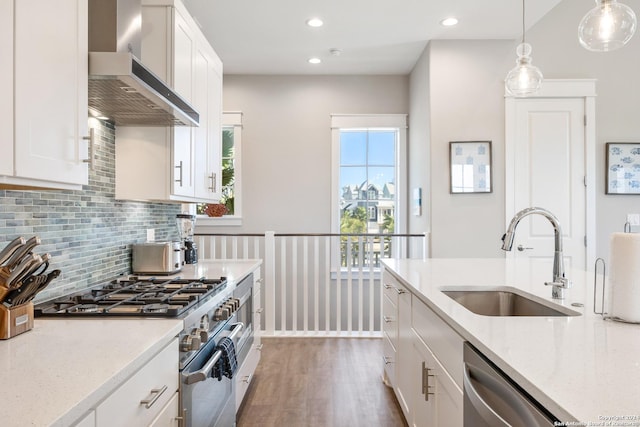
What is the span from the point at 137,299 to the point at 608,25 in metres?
2.39

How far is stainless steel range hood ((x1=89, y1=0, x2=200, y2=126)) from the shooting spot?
143cm

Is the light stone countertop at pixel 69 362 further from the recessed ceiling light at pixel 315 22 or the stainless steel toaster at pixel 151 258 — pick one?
the recessed ceiling light at pixel 315 22

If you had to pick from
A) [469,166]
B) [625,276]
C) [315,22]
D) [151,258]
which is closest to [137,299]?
[151,258]

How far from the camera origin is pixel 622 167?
161 inches

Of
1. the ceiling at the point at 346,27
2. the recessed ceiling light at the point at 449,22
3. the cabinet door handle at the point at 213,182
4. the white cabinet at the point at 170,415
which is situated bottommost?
the white cabinet at the point at 170,415

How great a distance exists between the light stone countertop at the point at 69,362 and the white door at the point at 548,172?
11.7 feet

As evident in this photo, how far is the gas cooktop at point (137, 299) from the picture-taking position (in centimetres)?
143

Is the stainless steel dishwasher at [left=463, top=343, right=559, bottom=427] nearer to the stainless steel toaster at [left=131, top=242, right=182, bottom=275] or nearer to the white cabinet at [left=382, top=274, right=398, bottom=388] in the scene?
the white cabinet at [left=382, top=274, right=398, bottom=388]

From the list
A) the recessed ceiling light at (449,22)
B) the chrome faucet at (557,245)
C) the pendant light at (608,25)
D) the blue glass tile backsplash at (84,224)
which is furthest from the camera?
the recessed ceiling light at (449,22)

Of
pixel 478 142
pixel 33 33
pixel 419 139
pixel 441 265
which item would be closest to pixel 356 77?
pixel 419 139

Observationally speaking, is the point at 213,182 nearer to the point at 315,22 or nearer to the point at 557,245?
the point at 315,22

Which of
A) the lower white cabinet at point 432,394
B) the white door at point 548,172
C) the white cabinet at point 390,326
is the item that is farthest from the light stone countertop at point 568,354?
the white door at point 548,172

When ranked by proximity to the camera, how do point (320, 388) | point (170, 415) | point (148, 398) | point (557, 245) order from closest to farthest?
point (148, 398)
point (170, 415)
point (557, 245)
point (320, 388)

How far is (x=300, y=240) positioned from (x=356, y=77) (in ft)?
6.77
